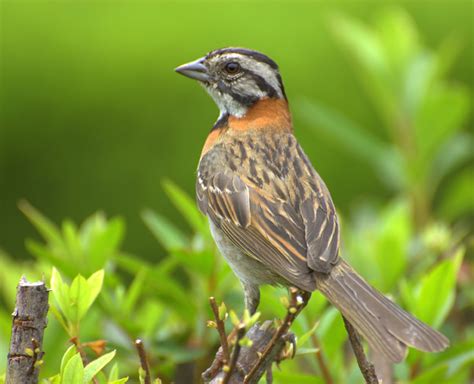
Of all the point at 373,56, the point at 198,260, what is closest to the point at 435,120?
the point at 373,56

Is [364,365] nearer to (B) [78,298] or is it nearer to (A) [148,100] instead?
(B) [78,298]

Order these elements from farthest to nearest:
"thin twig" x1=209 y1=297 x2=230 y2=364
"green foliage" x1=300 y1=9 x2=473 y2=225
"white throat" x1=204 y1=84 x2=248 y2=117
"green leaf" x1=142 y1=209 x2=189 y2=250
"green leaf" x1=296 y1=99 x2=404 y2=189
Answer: "green leaf" x1=296 y1=99 x2=404 y2=189 → "green foliage" x1=300 y1=9 x2=473 y2=225 → "white throat" x1=204 y1=84 x2=248 y2=117 → "green leaf" x1=142 y1=209 x2=189 y2=250 → "thin twig" x1=209 y1=297 x2=230 y2=364

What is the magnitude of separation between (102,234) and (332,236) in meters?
0.80

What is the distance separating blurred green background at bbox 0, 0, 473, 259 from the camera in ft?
27.1

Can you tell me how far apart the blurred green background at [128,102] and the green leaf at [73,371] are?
5720 mm

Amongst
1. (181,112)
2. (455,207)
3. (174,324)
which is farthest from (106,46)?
(174,324)

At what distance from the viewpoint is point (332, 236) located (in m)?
3.41

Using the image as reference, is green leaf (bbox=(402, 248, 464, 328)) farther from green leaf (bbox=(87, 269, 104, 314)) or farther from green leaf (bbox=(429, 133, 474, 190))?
green leaf (bbox=(429, 133, 474, 190))

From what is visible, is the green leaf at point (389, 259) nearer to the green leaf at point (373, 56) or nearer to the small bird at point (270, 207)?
the small bird at point (270, 207)

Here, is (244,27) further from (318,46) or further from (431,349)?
(431,349)

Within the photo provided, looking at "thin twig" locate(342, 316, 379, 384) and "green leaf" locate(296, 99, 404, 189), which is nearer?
"thin twig" locate(342, 316, 379, 384)

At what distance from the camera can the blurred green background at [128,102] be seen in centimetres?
827

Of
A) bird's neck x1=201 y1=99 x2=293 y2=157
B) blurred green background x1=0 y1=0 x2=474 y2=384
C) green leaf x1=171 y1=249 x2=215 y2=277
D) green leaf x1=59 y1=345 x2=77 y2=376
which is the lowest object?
green leaf x1=59 y1=345 x2=77 y2=376

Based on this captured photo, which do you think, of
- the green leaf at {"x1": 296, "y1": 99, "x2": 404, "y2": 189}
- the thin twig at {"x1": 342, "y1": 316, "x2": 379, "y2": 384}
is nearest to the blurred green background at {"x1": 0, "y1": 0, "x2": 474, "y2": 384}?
the green leaf at {"x1": 296, "y1": 99, "x2": 404, "y2": 189}
